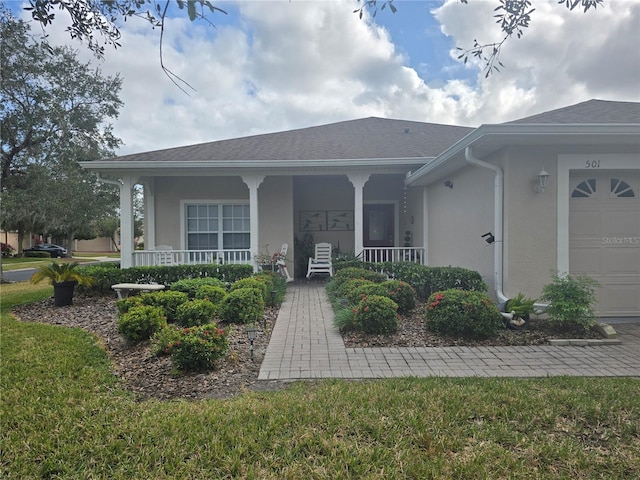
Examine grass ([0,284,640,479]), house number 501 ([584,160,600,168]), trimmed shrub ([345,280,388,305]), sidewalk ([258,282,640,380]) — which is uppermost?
house number 501 ([584,160,600,168])

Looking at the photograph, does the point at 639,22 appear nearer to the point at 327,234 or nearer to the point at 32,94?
the point at 327,234

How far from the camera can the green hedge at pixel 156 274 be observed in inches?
328

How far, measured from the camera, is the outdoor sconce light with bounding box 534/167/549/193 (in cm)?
541

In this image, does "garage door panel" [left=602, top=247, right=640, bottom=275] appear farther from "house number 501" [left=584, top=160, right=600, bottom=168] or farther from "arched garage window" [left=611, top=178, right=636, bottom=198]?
"house number 501" [left=584, top=160, right=600, bottom=168]

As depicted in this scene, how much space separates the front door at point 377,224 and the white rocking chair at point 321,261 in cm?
204

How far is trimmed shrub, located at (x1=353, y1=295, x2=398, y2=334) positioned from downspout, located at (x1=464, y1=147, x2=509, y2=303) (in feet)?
6.19

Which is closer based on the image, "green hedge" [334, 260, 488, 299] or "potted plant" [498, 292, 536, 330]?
"potted plant" [498, 292, 536, 330]

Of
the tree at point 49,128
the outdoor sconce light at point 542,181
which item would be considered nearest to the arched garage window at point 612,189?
the outdoor sconce light at point 542,181

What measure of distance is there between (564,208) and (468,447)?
4584 mm

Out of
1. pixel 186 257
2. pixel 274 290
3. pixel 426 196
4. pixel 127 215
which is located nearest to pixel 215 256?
pixel 186 257

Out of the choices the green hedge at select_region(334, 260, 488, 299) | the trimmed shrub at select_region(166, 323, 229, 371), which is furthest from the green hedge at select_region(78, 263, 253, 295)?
A: the trimmed shrub at select_region(166, 323, 229, 371)

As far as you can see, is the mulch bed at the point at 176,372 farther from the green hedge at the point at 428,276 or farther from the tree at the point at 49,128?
the tree at the point at 49,128

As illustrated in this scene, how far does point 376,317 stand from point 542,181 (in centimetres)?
317

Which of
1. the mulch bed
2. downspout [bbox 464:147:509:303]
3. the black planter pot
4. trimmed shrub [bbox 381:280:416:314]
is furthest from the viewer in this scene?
the black planter pot
